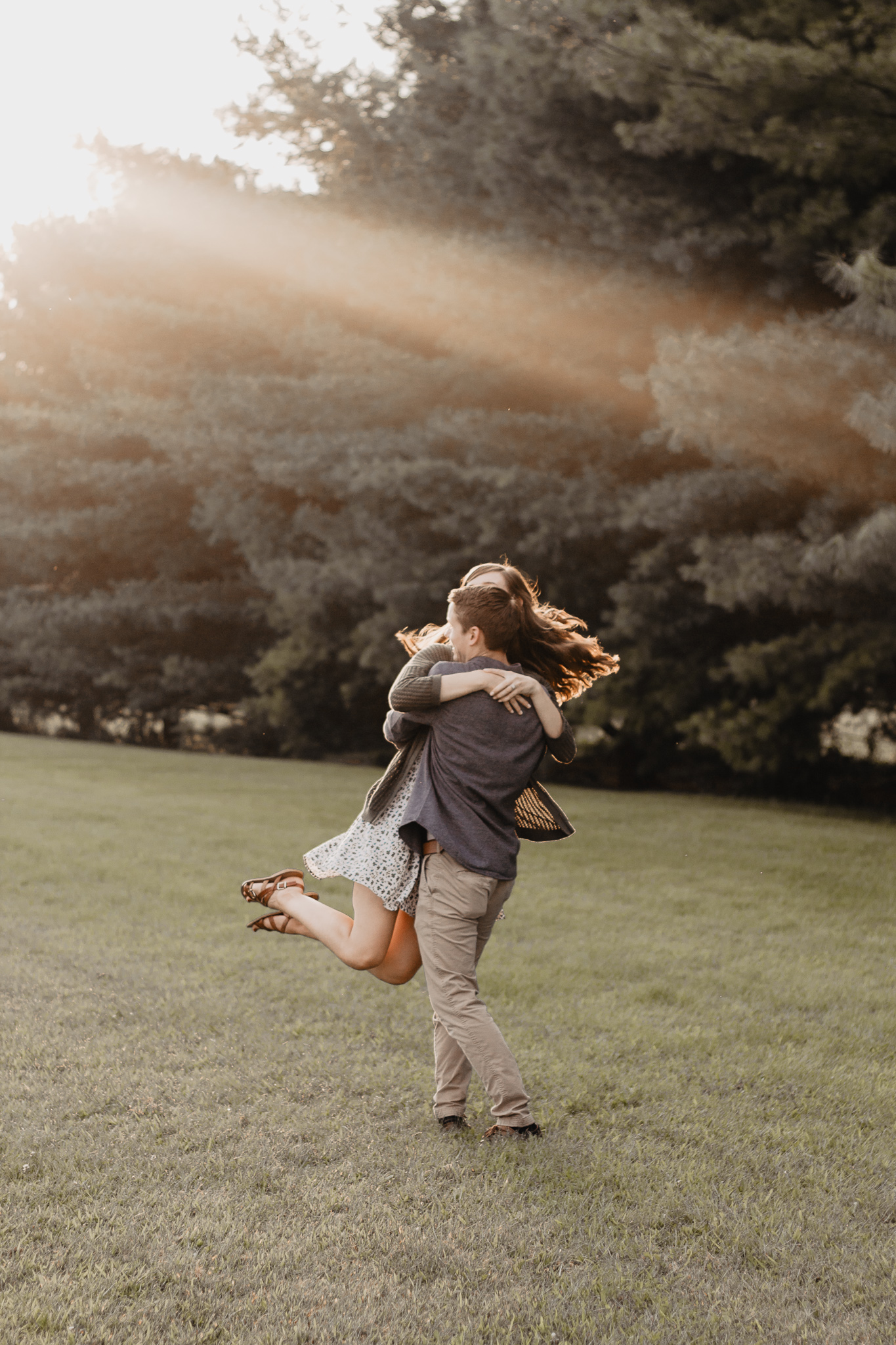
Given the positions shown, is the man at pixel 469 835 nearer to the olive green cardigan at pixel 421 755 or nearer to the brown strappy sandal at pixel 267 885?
the olive green cardigan at pixel 421 755

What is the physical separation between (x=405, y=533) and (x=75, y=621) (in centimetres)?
870

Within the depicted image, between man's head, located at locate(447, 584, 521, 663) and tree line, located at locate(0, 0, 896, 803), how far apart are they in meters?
6.76

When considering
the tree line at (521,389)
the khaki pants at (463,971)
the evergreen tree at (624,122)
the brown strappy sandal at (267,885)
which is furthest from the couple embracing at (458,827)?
the evergreen tree at (624,122)

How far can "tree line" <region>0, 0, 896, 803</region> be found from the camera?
10.2 metres

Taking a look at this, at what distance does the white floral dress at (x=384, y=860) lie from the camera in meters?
3.49

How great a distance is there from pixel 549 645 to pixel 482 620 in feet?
0.97

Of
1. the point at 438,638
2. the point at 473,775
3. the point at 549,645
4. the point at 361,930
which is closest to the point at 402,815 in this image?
the point at 473,775

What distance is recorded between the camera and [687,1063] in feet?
14.0

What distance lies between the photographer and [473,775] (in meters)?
3.44

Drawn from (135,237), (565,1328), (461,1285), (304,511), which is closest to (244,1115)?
(461,1285)

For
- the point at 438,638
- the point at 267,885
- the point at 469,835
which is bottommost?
the point at 267,885

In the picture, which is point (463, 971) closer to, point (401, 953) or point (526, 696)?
point (401, 953)

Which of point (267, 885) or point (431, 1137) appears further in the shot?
point (267, 885)

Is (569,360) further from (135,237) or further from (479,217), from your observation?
(135,237)
